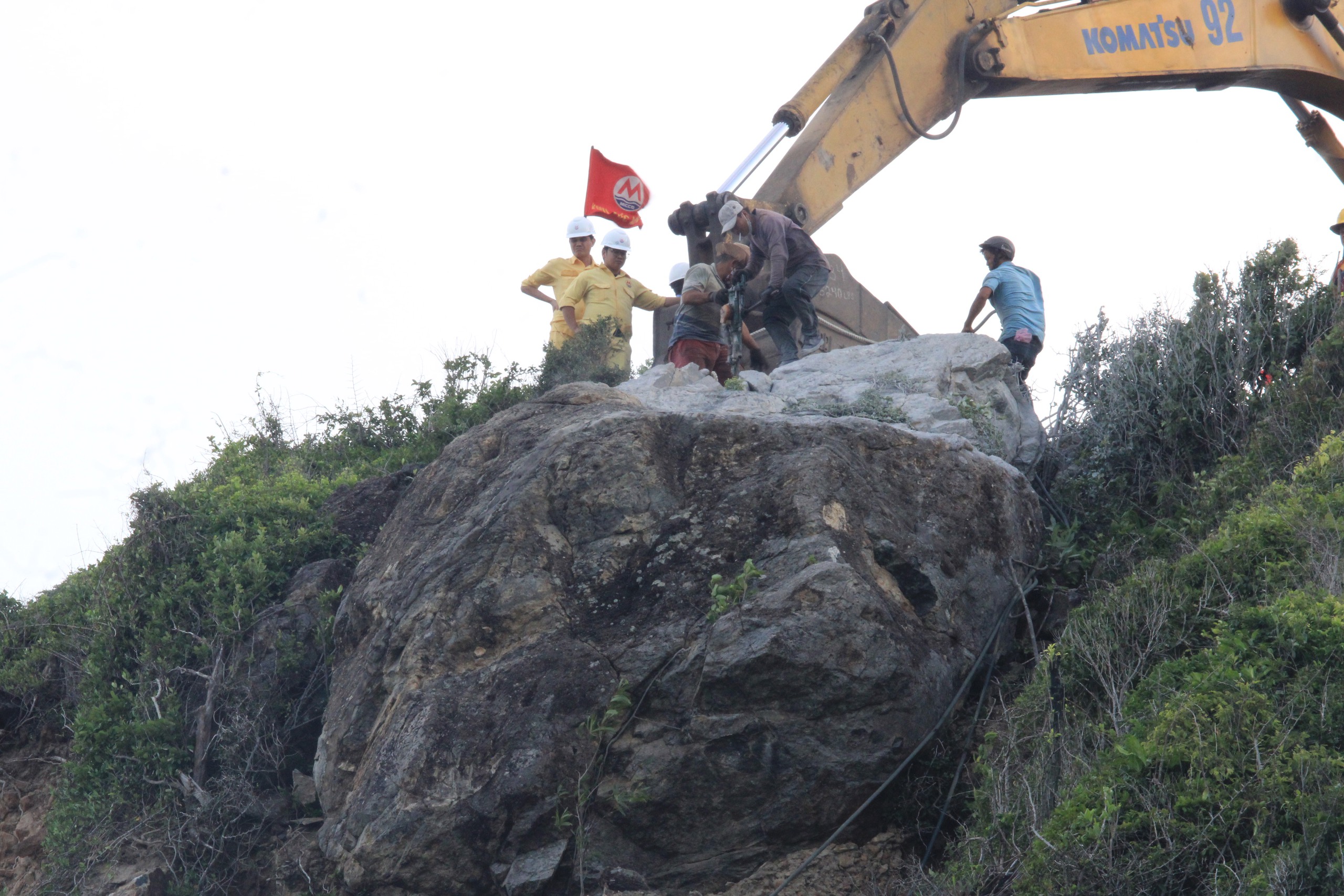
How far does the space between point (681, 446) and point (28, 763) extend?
465 centimetres

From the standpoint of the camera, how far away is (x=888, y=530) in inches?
226

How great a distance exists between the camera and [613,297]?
948 cm

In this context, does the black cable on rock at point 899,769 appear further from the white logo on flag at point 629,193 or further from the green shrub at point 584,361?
the white logo on flag at point 629,193

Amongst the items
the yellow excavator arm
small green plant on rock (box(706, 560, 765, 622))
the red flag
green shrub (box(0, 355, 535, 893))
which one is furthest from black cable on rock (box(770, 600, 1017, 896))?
the red flag

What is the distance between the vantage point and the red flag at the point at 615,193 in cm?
1070

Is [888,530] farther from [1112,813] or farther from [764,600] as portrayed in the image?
[1112,813]

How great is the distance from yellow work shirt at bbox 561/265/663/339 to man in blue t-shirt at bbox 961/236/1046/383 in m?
2.50

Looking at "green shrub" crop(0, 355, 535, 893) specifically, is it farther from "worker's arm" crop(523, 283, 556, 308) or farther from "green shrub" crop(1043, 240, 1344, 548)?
"green shrub" crop(1043, 240, 1344, 548)

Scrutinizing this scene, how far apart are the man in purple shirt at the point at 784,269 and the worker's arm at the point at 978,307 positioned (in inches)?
40.0

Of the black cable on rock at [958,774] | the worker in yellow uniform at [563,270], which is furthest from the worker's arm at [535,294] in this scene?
the black cable on rock at [958,774]

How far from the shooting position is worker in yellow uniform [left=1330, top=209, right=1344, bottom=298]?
7.58 m

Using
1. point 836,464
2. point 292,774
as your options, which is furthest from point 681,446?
point 292,774

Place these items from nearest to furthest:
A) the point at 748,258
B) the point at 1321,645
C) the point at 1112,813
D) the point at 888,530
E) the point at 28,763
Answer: the point at 1112,813
the point at 1321,645
the point at 888,530
the point at 28,763
the point at 748,258

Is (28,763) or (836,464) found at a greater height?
(836,464)
